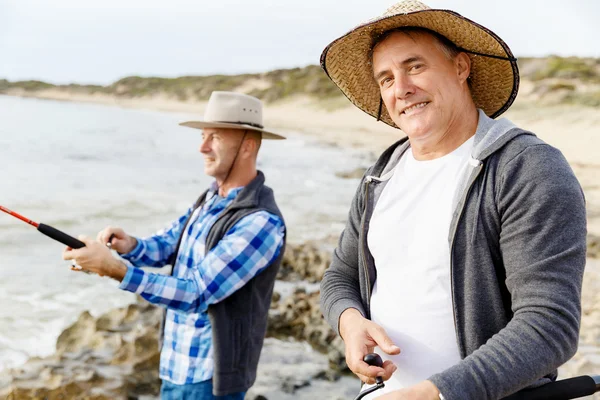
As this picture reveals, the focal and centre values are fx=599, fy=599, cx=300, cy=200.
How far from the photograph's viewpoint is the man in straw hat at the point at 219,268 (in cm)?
271

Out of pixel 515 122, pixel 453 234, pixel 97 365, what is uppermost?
pixel 515 122

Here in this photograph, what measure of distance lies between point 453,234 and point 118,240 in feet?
6.93

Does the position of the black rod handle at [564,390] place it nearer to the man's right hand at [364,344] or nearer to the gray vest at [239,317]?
the man's right hand at [364,344]

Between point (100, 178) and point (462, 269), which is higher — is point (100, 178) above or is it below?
below

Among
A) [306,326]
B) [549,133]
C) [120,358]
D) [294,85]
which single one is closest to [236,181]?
[120,358]

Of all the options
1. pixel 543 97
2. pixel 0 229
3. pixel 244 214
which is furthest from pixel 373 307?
pixel 543 97

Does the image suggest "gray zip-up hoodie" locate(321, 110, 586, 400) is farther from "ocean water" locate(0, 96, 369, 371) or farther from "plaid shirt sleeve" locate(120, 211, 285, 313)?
"ocean water" locate(0, 96, 369, 371)

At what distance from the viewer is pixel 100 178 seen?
864 inches

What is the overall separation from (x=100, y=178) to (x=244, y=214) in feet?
66.8

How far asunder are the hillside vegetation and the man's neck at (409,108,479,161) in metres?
27.2

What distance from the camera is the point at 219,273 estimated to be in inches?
108

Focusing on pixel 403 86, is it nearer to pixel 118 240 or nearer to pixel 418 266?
pixel 418 266

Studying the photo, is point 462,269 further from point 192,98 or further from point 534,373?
point 192,98

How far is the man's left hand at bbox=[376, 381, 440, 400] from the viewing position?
1362 millimetres
